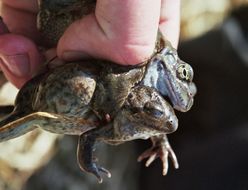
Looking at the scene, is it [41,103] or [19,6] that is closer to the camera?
[41,103]

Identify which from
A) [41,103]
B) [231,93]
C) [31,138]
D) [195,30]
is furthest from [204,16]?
[41,103]

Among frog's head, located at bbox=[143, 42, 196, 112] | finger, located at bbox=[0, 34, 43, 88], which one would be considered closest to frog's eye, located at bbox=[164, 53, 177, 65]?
frog's head, located at bbox=[143, 42, 196, 112]

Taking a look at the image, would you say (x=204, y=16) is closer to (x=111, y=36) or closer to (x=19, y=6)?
(x=19, y=6)

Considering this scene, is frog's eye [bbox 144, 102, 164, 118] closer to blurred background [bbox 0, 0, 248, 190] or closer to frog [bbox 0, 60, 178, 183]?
frog [bbox 0, 60, 178, 183]

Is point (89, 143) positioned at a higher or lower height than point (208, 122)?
higher

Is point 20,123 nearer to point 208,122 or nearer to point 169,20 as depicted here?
point 169,20

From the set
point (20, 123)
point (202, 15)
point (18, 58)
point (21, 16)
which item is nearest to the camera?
point (20, 123)

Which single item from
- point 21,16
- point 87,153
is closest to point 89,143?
point 87,153
